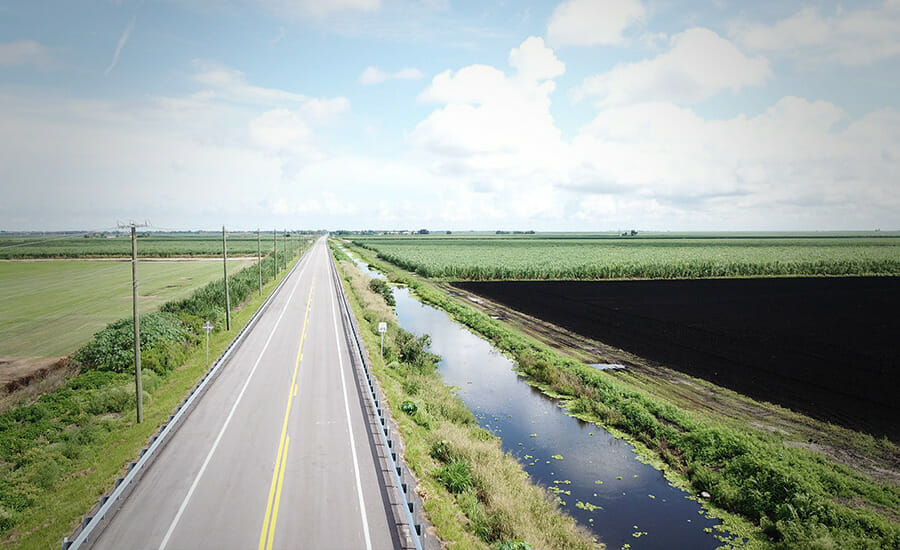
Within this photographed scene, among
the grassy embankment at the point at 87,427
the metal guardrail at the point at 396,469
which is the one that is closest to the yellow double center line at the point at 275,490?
the metal guardrail at the point at 396,469

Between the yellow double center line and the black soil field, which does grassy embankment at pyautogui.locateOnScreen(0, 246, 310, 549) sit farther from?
the black soil field

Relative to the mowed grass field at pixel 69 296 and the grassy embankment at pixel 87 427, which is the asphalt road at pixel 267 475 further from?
the mowed grass field at pixel 69 296

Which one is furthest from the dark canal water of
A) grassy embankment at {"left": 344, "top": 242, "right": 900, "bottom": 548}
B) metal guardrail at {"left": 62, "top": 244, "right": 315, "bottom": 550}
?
metal guardrail at {"left": 62, "top": 244, "right": 315, "bottom": 550}

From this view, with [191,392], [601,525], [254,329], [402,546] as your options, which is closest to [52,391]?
[191,392]

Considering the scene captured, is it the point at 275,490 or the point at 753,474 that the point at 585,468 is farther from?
the point at 275,490

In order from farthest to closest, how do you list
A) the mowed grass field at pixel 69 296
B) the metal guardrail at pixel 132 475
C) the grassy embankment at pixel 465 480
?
1. the mowed grass field at pixel 69 296
2. the grassy embankment at pixel 465 480
3. the metal guardrail at pixel 132 475

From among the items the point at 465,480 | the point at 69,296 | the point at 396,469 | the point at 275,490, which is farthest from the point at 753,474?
the point at 69,296
